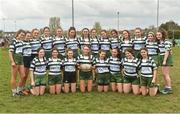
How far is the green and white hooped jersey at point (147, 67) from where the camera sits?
1032cm

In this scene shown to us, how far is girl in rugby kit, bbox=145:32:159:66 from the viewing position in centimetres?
1074

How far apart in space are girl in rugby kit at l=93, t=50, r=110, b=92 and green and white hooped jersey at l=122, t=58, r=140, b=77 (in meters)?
0.55

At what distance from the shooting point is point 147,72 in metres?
10.3

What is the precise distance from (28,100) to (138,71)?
9.91 feet

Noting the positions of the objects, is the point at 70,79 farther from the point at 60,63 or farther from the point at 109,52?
the point at 109,52

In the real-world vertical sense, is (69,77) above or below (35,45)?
below

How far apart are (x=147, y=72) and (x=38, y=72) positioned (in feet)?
9.42

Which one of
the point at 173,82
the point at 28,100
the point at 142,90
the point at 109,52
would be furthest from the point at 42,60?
the point at 173,82

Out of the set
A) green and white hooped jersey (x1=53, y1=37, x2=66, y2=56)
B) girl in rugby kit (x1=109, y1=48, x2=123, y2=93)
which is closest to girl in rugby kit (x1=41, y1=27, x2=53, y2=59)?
green and white hooped jersey (x1=53, y1=37, x2=66, y2=56)

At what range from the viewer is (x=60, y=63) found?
10.6 m

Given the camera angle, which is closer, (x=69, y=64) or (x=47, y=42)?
(x=69, y=64)

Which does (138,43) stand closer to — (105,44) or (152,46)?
(152,46)

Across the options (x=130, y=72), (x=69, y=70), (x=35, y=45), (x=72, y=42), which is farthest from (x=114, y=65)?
(x=35, y=45)

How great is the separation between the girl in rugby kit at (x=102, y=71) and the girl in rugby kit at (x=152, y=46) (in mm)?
1197
